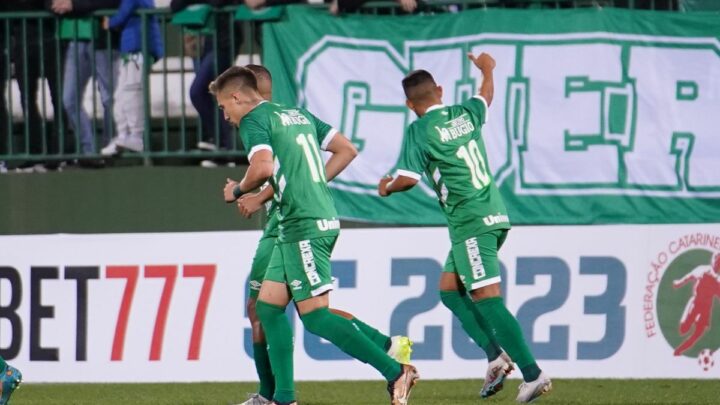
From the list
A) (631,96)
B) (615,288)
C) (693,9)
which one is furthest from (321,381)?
(693,9)

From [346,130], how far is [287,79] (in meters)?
0.70

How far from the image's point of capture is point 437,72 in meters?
12.8

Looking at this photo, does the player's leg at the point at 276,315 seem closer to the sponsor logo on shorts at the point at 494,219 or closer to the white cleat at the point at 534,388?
the white cleat at the point at 534,388

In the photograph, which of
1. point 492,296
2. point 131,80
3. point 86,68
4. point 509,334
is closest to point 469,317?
point 492,296

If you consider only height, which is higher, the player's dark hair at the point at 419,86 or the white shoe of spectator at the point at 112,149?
the player's dark hair at the point at 419,86

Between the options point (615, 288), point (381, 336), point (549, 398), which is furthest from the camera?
Answer: point (615, 288)

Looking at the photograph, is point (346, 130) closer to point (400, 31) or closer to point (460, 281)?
point (400, 31)

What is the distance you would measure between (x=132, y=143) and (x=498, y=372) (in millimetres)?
4903

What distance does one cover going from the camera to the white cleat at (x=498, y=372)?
33.0 ft

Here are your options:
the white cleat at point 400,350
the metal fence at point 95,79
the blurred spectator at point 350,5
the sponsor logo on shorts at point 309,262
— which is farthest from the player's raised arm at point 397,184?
the metal fence at point 95,79

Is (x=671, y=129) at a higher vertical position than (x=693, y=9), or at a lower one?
lower

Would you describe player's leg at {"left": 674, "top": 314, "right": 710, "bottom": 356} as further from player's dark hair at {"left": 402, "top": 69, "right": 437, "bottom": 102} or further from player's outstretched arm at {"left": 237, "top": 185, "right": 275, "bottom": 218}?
player's outstretched arm at {"left": 237, "top": 185, "right": 275, "bottom": 218}

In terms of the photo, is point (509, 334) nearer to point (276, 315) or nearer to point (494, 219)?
point (494, 219)

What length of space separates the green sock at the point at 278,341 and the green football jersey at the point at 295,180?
43 cm
